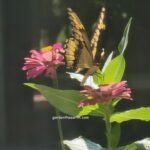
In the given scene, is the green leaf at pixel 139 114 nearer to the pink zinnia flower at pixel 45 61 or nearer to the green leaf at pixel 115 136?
the green leaf at pixel 115 136

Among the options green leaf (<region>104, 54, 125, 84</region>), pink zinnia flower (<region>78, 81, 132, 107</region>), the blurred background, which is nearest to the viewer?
pink zinnia flower (<region>78, 81, 132, 107</region>)

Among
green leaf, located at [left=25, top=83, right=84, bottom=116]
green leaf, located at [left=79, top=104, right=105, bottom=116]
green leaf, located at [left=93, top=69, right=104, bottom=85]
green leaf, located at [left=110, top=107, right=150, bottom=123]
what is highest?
green leaf, located at [left=93, top=69, right=104, bottom=85]

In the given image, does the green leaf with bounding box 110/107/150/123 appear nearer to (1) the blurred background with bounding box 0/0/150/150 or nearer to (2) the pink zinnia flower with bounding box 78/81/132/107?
(2) the pink zinnia flower with bounding box 78/81/132/107

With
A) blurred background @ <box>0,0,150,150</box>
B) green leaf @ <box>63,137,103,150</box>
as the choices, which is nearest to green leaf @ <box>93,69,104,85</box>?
green leaf @ <box>63,137,103,150</box>

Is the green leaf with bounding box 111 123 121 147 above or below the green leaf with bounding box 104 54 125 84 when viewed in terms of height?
below

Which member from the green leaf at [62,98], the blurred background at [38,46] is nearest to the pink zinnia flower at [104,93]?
the green leaf at [62,98]

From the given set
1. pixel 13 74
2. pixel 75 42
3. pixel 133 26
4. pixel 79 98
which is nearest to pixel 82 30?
pixel 75 42

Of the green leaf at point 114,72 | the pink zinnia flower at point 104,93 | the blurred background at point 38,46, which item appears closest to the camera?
the pink zinnia flower at point 104,93

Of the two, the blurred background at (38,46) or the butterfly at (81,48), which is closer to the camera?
the butterfly at (81,48)
